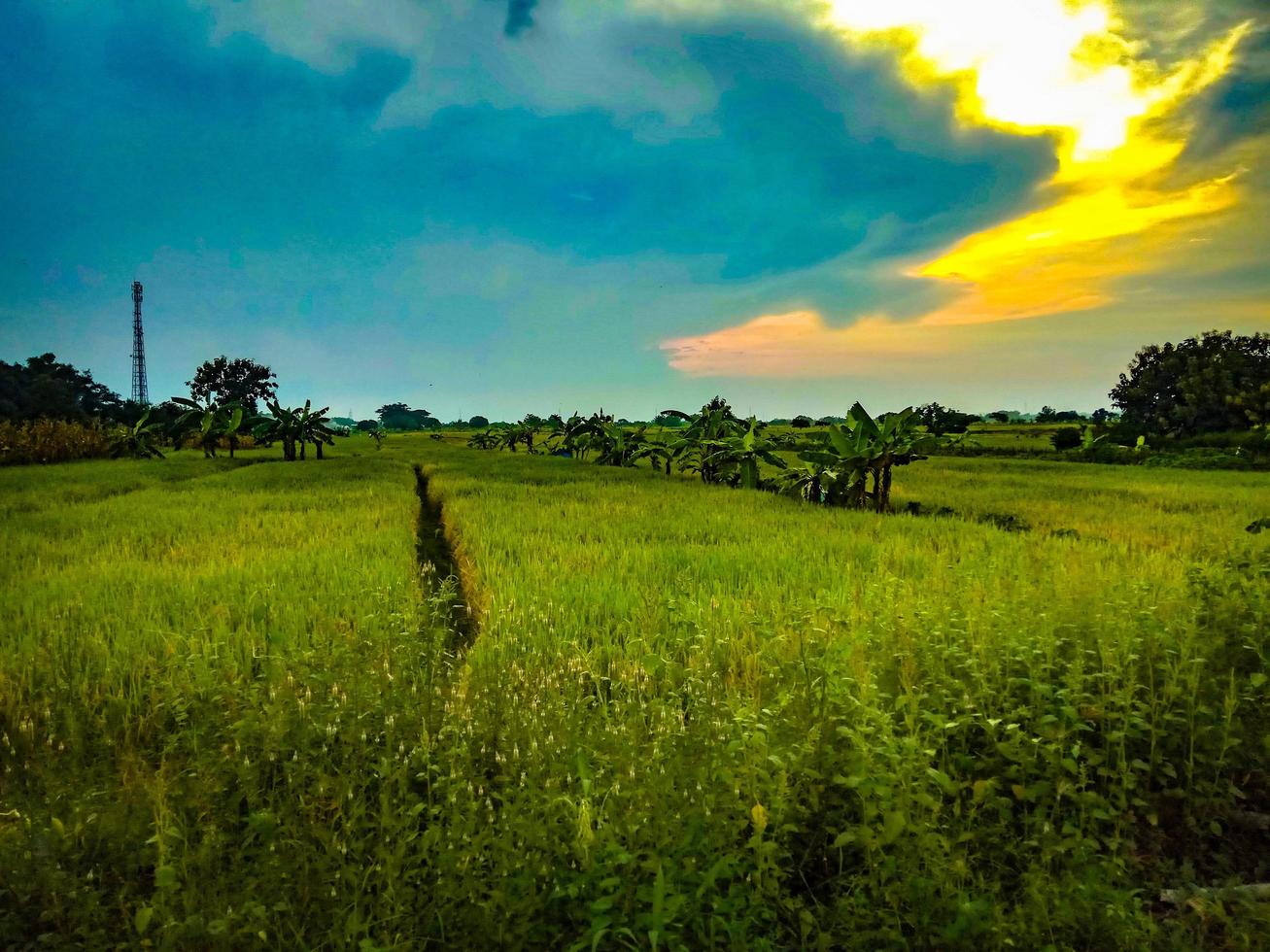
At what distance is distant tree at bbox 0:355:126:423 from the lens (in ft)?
121

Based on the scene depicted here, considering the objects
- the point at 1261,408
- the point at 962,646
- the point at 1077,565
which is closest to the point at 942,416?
the point at 1077,565

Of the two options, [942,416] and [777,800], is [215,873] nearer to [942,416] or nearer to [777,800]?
[777,800]

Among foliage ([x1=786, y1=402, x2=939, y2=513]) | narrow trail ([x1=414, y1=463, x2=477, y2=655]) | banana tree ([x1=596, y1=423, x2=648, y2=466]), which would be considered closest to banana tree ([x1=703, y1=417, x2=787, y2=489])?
foliage ([x1=786, y1=402, x2=939, y2=513])

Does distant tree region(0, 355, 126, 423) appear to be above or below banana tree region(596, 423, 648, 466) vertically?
above

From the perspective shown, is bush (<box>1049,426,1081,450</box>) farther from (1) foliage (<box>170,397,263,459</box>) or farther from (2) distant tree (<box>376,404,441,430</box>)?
(2) distant tree (<box>376,404,441,430</box>)

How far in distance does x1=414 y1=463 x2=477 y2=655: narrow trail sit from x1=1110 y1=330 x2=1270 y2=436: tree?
3171cm

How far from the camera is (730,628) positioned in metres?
4.68

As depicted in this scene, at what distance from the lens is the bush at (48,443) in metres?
20.1

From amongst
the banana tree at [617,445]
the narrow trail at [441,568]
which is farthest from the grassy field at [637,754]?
the banana tree at [617,445]

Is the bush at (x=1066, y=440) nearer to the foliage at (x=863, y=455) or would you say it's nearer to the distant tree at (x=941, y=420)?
the distant tree at (x=941, y=420)

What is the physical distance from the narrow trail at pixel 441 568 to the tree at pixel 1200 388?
31.7m

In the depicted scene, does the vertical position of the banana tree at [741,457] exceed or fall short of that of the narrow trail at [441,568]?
it exceeds it

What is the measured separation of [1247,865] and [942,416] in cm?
1123

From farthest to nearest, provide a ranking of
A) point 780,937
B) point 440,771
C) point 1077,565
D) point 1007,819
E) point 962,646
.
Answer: point 1077,565
point 962,646
point 440,771
point 1007,819
point 780,937
